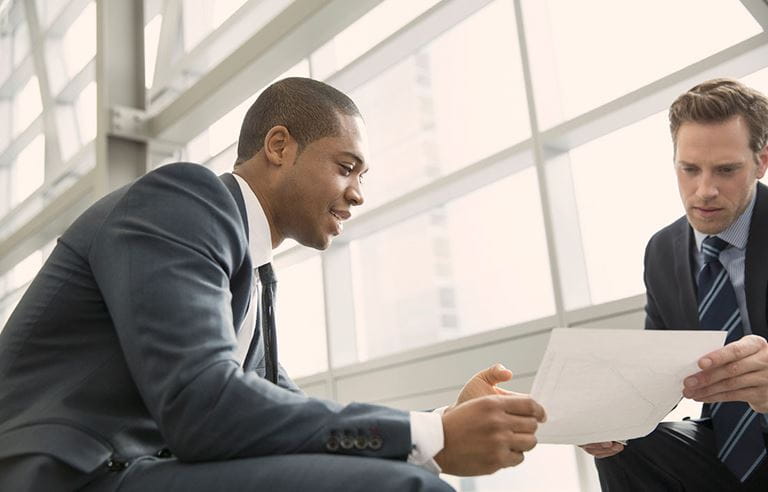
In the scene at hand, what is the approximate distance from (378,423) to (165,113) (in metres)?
3.63

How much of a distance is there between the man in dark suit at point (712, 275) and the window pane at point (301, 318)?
7.09ft

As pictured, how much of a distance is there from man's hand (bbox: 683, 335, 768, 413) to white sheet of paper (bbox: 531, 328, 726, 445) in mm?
22

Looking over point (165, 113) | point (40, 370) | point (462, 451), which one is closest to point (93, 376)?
point (40, 370)

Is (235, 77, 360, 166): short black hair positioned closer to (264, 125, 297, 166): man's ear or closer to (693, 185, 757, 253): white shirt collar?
(264, 125, 297, 166): man's ear

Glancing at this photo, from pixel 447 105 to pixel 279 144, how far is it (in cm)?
179

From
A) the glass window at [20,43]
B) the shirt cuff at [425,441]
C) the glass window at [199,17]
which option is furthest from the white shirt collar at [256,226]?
the glass window at [20,43]

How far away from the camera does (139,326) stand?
1.07 meters

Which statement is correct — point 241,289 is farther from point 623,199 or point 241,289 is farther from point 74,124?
point 74,124

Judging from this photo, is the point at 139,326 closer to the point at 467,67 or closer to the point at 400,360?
the point at 400,360

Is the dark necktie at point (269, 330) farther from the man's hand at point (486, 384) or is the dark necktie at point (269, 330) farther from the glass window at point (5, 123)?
the glass window at point (5, 123)

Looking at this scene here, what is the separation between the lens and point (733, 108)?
1.81 metres

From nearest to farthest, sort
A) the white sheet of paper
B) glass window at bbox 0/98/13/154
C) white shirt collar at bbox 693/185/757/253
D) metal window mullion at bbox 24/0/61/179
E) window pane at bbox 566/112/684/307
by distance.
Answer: the white sheet of paper, white shirt collar at bbox 693/185/757/253, window pane at bbox 566/112/684/307, metal window mullion at bbox 24/0/61/179, glass window at bbox 0/98/13/154

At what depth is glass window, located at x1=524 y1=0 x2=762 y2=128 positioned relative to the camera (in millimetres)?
2301

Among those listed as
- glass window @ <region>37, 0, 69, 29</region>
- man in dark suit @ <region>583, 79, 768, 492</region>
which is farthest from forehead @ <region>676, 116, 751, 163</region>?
glass window @ <region>37, 0, 69, 29</region>
